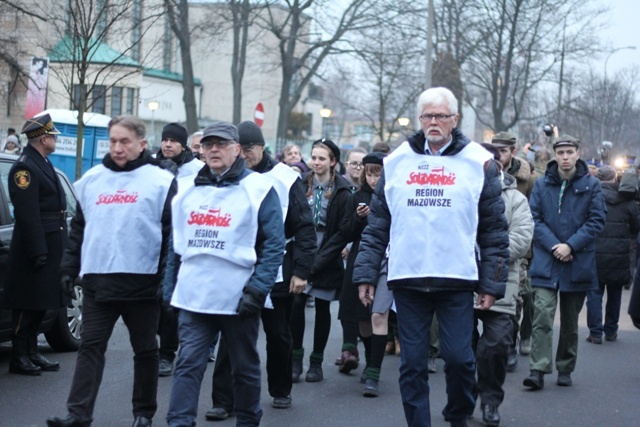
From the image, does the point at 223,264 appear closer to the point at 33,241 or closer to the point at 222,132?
the point at 222,132

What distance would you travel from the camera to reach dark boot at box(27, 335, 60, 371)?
29.6ft

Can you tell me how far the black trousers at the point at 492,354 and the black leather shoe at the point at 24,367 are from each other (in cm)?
362

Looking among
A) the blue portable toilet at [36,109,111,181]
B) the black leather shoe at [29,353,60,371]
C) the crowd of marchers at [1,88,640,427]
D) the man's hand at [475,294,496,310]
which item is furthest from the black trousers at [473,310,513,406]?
the blue portable toilet at [36,109,111,181]

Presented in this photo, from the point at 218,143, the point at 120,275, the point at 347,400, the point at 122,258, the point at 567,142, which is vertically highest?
the point at 567,142

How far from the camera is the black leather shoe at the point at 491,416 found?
756 centimetres

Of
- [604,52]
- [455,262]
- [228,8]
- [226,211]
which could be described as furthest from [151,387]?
[604,52]

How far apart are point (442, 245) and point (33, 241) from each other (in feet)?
12.4

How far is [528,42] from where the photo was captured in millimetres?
39500

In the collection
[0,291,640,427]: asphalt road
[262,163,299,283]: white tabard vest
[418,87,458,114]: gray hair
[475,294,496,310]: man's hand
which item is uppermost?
[418,87,458,114]: gray hair

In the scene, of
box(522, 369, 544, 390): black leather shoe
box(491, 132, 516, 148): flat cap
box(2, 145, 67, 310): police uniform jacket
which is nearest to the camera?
box(2, 145, 67, 310): police uniform jacket

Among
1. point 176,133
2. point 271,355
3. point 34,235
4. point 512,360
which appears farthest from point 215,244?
point 512,360

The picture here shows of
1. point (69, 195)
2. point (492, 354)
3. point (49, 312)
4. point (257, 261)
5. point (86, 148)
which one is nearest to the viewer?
point (257, 261)

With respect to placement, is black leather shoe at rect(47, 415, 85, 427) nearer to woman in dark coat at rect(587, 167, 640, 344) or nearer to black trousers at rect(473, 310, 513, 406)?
black trousers at rect(473, 310, 513, 406)

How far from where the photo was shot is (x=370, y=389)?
28.3 ft
